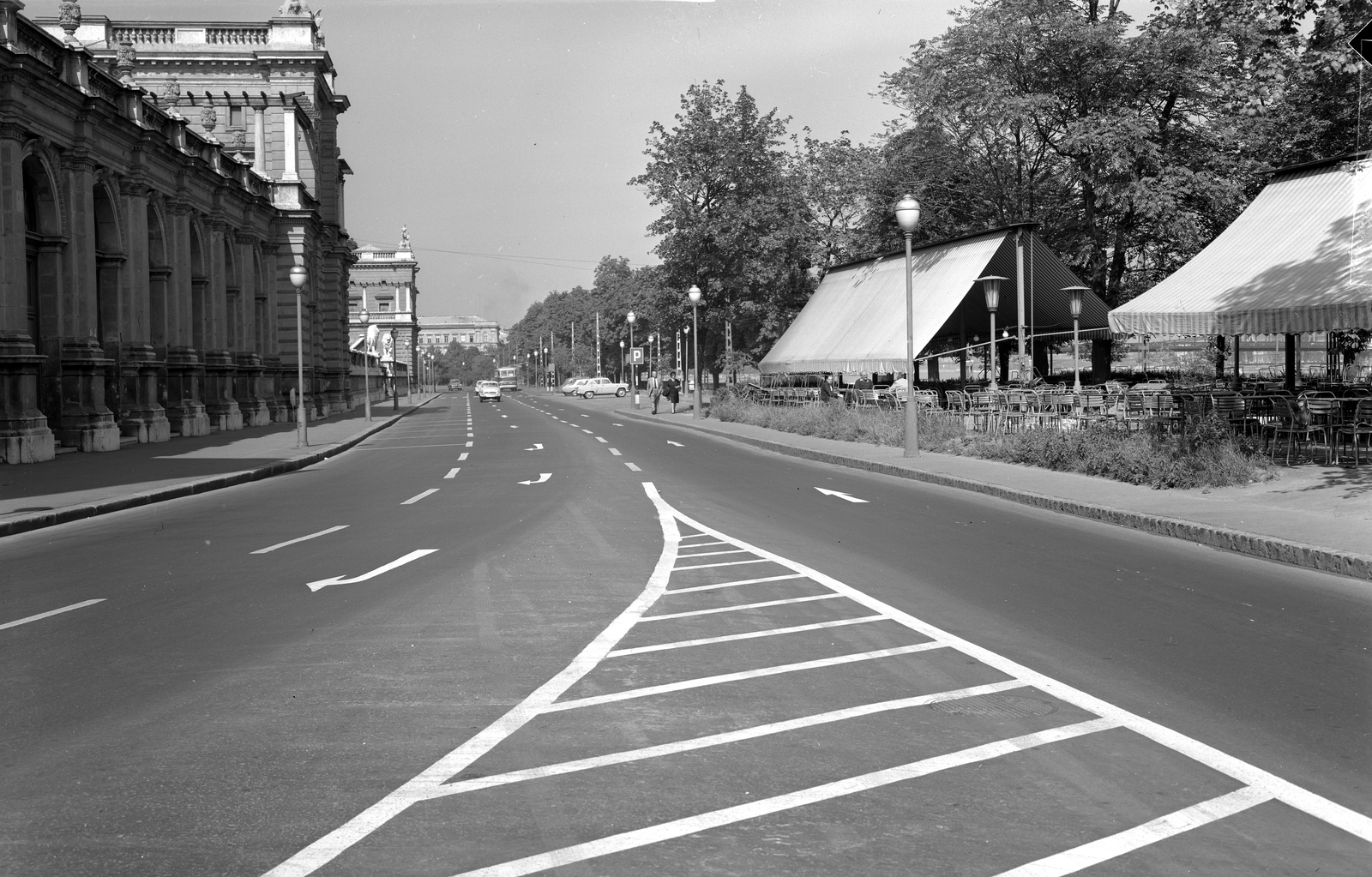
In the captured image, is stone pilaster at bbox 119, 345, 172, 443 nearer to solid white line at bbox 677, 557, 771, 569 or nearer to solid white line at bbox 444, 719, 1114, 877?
solid white line at bbox 677, 557, 771, 569

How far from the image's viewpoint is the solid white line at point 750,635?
6762 millimetres

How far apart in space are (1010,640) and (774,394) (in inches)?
1388

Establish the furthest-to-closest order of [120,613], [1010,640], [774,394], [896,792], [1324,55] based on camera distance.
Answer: [774,394], [1324,55], [120,613], [1010,640], [896,792]

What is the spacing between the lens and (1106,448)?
1769 cm

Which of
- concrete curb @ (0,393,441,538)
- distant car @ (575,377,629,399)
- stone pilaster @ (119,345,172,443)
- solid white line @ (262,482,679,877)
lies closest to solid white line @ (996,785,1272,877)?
solid white line @ (262,482,679,877)

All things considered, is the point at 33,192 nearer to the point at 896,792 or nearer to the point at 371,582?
the point at 371,582

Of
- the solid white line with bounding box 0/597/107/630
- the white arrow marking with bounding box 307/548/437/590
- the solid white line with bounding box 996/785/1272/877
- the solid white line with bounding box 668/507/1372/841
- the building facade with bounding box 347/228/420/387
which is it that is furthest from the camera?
the building facade with bounding box 347/228/420/387

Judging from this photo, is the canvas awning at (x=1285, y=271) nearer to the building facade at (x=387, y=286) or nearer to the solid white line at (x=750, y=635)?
the solid white line at (x=750, y=635)

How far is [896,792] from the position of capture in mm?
4410

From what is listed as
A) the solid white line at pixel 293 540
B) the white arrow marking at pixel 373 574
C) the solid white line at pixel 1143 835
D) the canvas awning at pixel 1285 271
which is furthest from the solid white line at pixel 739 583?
the canvas awning at pixel 1285 271

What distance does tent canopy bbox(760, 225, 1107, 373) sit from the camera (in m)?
31.2

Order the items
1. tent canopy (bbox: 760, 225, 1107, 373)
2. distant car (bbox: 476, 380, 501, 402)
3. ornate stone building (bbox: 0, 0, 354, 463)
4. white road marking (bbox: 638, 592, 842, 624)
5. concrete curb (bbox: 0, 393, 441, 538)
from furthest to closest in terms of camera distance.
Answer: distant car (bbox: 476, 380, 501, 402), tent canopy (bbox: 760, 225, 1107, 373), ornate stone building (bbox: 0, 0, 354, 463), concrete curb (bbox: 0, 393, 441, 538), white road marking (bbox: 638, 592, 842, 624)

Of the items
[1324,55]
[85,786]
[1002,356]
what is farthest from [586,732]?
[1002,356]

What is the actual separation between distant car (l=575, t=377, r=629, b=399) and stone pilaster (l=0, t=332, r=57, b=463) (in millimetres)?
73275
